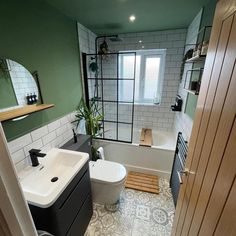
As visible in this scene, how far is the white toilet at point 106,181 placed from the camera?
1.60 meters

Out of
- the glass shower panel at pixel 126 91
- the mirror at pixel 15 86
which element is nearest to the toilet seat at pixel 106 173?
the mirror at pixel 15 86

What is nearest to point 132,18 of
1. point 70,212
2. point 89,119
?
point 89,119

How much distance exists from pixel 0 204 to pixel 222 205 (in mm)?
693

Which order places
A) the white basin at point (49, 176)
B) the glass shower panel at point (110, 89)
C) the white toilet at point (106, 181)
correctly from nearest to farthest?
the white basin at point (49, 176), the white toilet at point (106, 181), the glass shower panel at point (110, 89)

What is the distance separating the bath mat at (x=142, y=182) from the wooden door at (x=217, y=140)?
128cm

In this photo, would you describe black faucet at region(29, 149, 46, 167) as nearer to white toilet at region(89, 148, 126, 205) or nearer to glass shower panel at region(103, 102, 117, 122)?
white toilet at region(89, 148, 126, 205)

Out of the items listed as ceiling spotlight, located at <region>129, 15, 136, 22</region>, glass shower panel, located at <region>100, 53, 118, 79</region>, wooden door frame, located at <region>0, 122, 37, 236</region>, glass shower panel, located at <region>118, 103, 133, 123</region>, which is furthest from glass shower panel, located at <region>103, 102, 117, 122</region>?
wooden door frame, located at <region>0, 122, 37, 236</region>

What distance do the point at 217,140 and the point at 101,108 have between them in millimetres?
2444

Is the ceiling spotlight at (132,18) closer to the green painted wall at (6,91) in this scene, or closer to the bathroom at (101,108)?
the bathroom at (101,108)

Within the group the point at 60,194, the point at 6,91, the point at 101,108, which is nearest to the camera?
the point at 60,194

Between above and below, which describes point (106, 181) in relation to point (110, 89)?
below

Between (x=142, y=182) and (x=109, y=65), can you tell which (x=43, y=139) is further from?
(x=109, y=65)

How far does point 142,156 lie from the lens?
90.3 inches

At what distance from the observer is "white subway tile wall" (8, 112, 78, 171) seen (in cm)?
119
